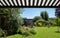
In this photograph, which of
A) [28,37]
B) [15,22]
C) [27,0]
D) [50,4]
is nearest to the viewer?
[27,0]

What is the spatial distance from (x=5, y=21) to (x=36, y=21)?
7709 millimetres

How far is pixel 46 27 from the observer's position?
831 inches

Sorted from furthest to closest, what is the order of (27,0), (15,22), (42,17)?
(42,17), (15,22), (27,0)

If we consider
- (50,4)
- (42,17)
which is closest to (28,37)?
(42,17)

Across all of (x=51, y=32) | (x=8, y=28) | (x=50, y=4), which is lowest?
(x=51, y=32)

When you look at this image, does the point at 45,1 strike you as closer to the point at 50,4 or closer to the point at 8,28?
the point at 50,4

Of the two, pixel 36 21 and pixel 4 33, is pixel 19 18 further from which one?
pixel 36 21

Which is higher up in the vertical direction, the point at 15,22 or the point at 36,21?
the point at 15,22

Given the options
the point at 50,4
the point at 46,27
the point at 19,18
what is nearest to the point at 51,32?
the point at 46,27

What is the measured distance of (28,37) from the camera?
15875 mm

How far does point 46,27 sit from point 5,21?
707 cm

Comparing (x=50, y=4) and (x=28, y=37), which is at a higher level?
(x=50, y=4)

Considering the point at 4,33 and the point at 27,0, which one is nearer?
the point at 27,0

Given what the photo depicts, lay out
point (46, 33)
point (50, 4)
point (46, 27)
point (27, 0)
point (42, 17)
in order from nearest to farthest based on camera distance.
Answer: point (27, 0) < point (50, 4) < point (46, 33) < point (46, 27) < point (42, 17)
